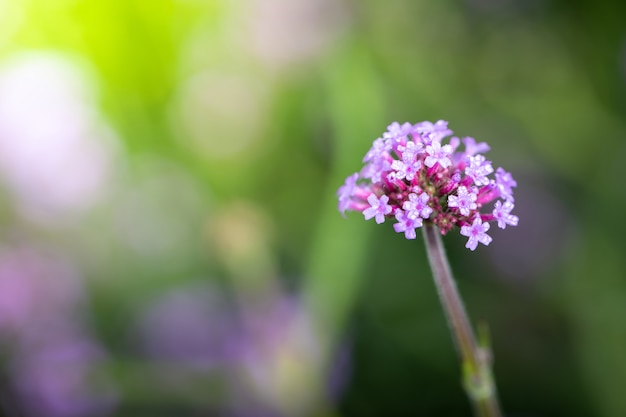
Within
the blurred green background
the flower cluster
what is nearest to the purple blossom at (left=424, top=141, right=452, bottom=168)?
the flower cluster

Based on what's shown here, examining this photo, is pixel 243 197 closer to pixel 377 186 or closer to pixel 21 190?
pixel 21 190

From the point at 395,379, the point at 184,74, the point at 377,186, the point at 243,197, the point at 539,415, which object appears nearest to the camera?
the point at 377,186

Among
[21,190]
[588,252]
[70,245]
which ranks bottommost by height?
[588,252]

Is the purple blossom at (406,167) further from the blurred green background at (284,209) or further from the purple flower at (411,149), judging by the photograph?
the blurred green background at (284,209)

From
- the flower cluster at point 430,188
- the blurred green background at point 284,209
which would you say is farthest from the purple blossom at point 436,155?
the blurred green background at point 284,209

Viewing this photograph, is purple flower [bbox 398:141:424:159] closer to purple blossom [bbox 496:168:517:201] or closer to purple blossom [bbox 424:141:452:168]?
purple blossom [bbox 424:141:452:168]

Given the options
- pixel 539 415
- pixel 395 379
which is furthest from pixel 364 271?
pixel 539 415

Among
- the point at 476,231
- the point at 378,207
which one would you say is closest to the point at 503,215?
the point at 476,231
